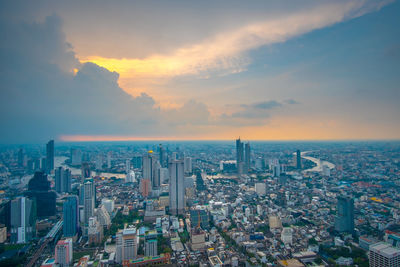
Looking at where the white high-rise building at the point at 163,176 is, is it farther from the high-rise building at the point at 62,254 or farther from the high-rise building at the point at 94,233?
the high-rise building at the point at 62,254

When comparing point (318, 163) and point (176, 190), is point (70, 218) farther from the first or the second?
point (318, 163)

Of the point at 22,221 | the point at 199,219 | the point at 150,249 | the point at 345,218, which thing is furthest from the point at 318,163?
the point at 22,221

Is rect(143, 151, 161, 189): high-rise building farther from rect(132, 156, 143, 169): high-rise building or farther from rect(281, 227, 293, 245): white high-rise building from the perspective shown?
rect(281, 227, 293, 245): white high-rise building

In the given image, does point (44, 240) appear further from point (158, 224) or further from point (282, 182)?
point (282, 182)

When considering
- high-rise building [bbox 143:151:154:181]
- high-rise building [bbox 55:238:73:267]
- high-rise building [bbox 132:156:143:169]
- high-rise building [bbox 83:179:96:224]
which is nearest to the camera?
high-rise building [bbox 55:238:73:267]

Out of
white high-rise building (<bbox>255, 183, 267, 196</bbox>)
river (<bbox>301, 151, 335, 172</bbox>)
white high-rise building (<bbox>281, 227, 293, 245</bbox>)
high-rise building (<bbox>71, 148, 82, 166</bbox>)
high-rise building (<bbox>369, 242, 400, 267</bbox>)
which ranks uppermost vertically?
high-rise building (<bbox>71, 148, 82, 166</bbox>)

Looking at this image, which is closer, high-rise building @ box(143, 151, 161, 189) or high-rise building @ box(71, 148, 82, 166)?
high-rise building @ box(143, 151, 161, 189)

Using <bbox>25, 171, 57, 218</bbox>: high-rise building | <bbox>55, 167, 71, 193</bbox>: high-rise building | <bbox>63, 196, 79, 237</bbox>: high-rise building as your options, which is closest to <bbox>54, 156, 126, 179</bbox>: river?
<bbox>55, 167, 71, 193</bbox>: high-rise building
